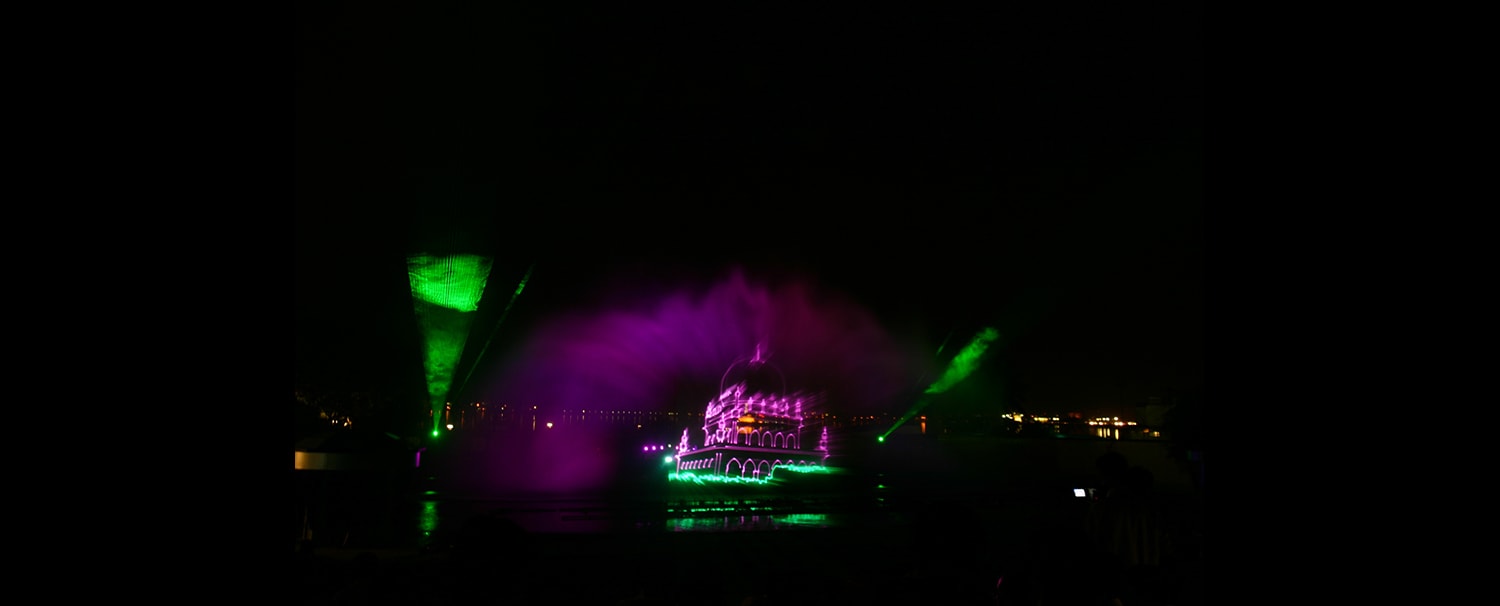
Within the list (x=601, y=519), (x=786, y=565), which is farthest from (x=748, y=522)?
(x=786, y=565)

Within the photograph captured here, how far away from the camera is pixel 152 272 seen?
1.50 meters

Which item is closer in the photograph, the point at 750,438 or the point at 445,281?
the point at 445,281

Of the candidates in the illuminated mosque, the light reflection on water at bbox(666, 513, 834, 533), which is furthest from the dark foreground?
the illuminated mosque

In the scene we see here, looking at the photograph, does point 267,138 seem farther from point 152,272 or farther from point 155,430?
point 155,430

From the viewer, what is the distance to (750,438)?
42.1 m

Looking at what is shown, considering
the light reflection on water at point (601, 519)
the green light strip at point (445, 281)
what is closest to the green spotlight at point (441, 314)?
the green light strip at point (445, 281)

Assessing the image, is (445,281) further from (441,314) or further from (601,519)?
(601,519)

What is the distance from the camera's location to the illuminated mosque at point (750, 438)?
103 ft

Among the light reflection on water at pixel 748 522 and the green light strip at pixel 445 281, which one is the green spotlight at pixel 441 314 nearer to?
the green light strip at pixel 445 281

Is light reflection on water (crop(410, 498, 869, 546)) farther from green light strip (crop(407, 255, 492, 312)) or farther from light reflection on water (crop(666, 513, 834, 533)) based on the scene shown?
green light strip (crop(407, 255, 492, 312))

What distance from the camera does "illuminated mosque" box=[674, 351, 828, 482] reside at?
103 feet

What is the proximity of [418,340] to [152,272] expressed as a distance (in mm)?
34219

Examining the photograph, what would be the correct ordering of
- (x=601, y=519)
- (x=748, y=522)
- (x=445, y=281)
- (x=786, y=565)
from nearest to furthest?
1. (x=786, y=565)
2. (x=601, y=519)
3. (x=748, y=522)
4. (x=445, y=281)

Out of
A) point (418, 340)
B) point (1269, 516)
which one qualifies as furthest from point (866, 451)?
point (1269, 516)
